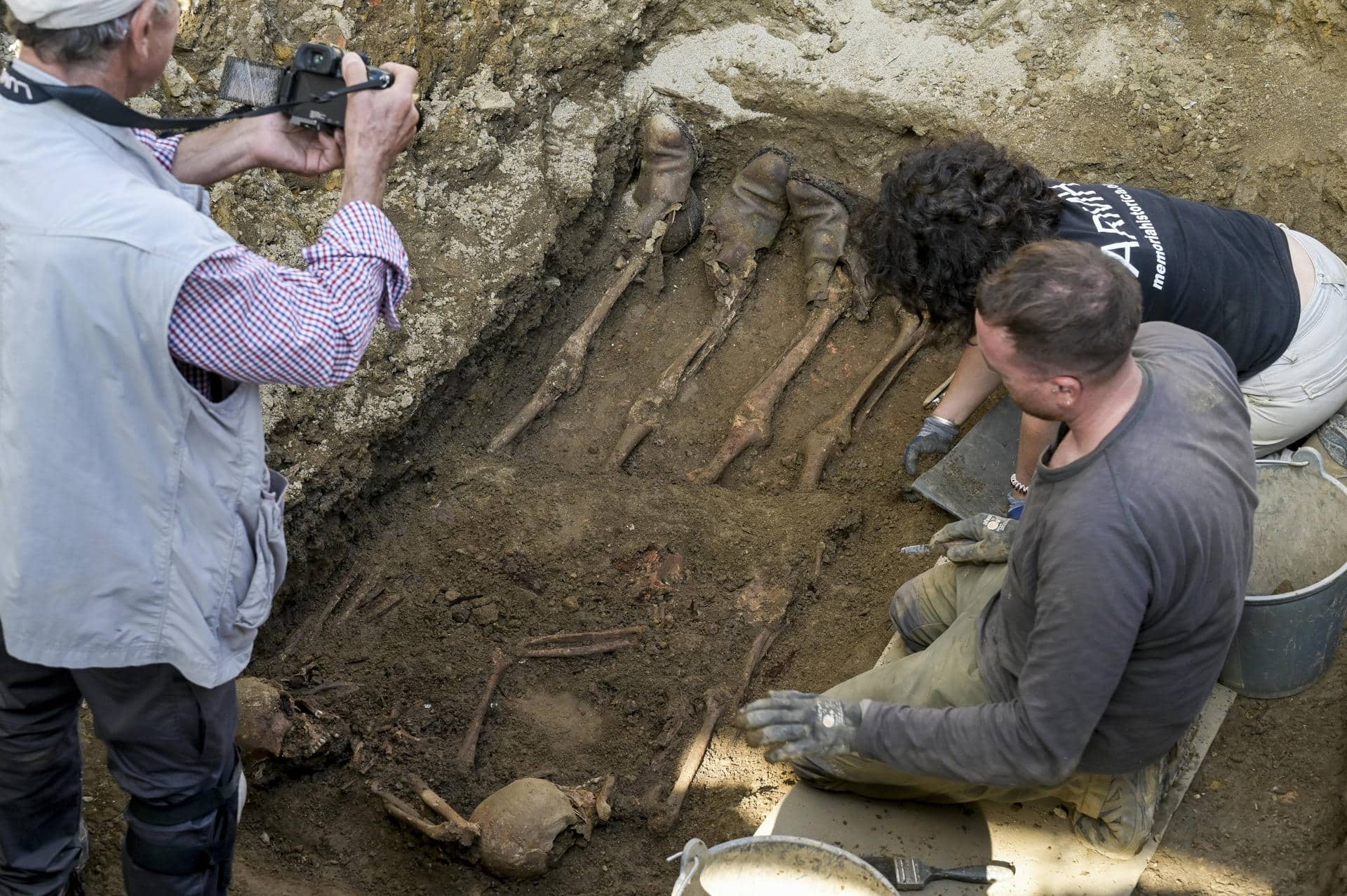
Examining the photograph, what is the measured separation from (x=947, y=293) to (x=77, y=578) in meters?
2.42

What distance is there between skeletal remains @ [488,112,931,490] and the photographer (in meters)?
2.37

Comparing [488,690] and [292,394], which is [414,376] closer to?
[292,394]

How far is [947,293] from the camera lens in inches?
130

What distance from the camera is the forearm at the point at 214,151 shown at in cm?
254

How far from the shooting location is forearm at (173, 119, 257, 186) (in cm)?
254

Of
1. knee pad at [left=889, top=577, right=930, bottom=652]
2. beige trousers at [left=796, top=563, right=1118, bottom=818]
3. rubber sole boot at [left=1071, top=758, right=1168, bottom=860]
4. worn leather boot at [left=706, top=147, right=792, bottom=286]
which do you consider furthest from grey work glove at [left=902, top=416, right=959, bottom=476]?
rubber sole boot at [left=1071, top=758, right=1168, bottom=860]

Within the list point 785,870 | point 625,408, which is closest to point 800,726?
point 785,870

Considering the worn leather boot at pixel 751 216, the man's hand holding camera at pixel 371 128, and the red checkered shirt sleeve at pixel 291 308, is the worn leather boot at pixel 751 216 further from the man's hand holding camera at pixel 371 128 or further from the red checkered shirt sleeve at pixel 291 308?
the red checkered shirt sleeve at pixel 291 308

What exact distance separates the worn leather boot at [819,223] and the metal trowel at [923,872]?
2780 millimetres

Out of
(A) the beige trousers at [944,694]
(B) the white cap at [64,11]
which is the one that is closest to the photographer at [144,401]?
(B) the white cap at [64,11]

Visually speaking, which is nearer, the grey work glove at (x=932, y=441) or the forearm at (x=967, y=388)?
the forearm at (x=967, y=388)

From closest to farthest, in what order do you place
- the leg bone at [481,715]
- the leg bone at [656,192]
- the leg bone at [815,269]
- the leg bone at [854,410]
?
1. the leg bone at [481,715]
2. the leg bone at [854,410]
3. the leg bone at [815,269]
4. the leg bone at [656,192]

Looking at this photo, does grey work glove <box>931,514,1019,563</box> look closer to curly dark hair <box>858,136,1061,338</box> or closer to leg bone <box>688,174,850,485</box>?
curly dark hair <box>858,136,1061,338</box>

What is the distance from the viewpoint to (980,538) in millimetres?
3441
